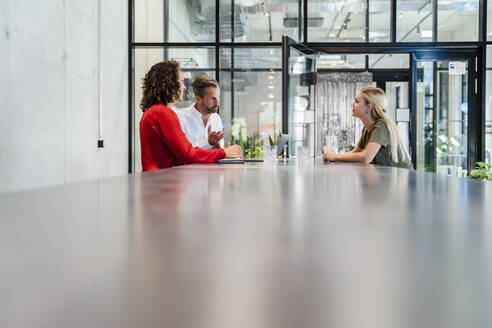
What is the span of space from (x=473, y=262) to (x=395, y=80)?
849cm

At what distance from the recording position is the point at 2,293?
0.14 metres

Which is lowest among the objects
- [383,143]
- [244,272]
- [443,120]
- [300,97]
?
[244,272]

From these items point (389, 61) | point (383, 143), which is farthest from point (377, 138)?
point (389, 61)

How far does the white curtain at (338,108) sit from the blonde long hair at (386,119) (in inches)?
234

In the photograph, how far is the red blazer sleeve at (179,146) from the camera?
221 cm

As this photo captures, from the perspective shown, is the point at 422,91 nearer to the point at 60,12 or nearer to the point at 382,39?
the point at 382,39

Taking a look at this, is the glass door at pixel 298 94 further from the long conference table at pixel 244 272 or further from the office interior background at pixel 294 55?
the long conference table at pixel 244 272

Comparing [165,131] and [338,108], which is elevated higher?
[338,108]

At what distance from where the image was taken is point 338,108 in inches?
388

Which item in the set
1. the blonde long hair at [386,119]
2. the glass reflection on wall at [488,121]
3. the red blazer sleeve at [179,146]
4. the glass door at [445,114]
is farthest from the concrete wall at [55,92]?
the glass reflection on wall at [488,121]

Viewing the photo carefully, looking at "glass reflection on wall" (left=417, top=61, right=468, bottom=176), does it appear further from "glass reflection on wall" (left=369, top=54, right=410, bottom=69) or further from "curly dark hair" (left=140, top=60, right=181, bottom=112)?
"curly dark hair" (left=140, top=60, right=181, bottom=112)

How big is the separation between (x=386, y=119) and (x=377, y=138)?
0.19 m

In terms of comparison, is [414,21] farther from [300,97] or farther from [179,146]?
[179,146]

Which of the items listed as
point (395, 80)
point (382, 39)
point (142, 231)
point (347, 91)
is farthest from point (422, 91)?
point (142, 231)
